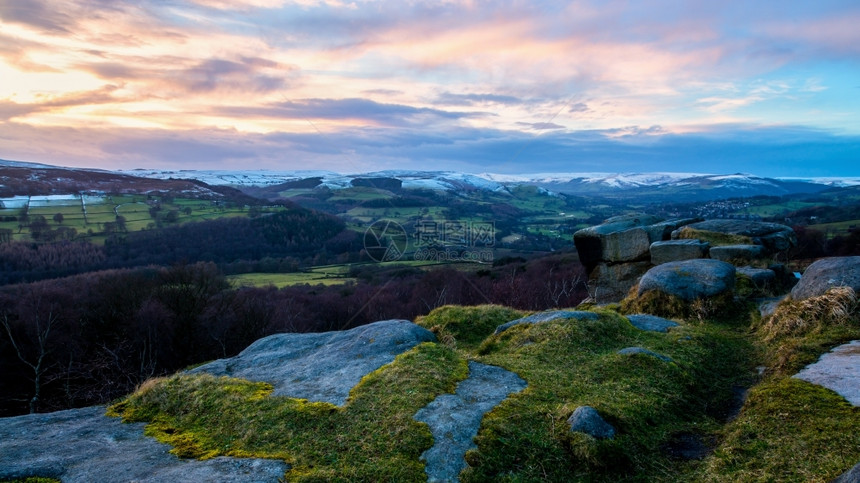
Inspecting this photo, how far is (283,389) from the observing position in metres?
8.84

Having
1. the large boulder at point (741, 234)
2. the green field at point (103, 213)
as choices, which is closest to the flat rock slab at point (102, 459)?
the large boulder at point (741, 234)

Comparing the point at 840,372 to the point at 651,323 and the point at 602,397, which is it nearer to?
the point at 602,397

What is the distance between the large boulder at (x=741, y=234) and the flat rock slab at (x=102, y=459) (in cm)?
2235

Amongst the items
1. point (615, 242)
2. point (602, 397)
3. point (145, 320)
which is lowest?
point (145, 320)

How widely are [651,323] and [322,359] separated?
911cm

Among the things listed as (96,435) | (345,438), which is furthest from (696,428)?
(96,435)

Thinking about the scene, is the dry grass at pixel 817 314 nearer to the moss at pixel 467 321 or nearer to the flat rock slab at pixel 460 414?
the moss at pixel 467 321

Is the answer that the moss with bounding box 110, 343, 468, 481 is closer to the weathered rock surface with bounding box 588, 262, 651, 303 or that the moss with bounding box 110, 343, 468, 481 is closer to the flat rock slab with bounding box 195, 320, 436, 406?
the flat rock slab with bounding box 195, 320, 436, 406

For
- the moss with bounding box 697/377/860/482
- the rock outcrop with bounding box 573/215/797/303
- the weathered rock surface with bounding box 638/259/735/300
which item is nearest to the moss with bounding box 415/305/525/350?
the weathered rock surface with bounding box 638/259/735/300

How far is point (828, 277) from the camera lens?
12.3m

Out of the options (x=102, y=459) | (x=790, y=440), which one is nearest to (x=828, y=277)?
(x=790, y=440)

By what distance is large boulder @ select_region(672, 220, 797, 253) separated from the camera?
21.2m

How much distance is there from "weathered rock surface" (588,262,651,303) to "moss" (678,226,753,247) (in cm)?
243

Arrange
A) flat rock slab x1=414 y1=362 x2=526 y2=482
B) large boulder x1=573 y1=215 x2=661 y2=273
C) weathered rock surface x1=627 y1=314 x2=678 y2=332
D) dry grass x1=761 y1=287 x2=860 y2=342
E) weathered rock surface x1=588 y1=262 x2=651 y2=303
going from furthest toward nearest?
large boulder x1=573 y1=215 x2=661 y2=273 → weathered rock surface x1=588 y1=262 x2=651 y2=303 → weathered rock surface x1=627 y1=314 x2=678 y2=332 → dry grass x1=761 y1=287 x2=860 y2=342 → flat rock slab x1=414 y1=362 x2=526 y2=482
